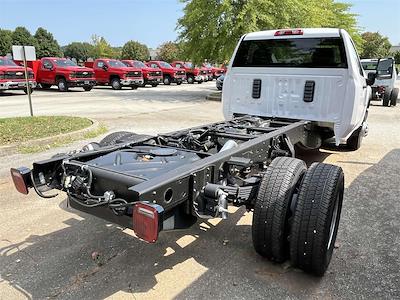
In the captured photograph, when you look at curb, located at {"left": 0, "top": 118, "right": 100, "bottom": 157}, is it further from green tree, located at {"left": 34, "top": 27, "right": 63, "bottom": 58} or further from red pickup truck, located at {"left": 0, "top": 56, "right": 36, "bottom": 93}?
green tree, located at {"left": 34, "top": 27, "right": 63, "bottom": 58}

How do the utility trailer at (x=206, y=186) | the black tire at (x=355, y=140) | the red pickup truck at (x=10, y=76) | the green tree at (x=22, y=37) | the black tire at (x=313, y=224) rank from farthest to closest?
the green tree at (x=22, y=37) → the red pickup truck at (x=10, y=76) → the black tire at (x=355, y=140) → the black tire at (x=313, y=224) → the utility trailer at (x=206, y=186)

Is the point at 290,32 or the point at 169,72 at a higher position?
the point at 290,32

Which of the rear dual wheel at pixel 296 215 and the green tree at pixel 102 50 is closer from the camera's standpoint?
the rear dual wheel at pixel 296 215

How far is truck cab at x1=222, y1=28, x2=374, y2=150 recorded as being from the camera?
533 centimetres

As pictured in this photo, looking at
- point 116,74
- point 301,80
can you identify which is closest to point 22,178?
point 301,80

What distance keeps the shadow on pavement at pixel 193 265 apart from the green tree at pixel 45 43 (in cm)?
7729

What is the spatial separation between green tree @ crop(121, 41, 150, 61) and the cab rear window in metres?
69.3

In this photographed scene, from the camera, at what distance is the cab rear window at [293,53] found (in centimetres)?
548

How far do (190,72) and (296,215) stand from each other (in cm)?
3089

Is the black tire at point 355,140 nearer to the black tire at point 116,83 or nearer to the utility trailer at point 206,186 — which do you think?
the utility trailer at point 206,186

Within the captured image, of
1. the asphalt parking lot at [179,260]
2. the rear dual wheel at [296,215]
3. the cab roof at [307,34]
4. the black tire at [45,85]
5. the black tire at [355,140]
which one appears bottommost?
the black tire at [45,85]

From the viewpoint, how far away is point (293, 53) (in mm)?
5812

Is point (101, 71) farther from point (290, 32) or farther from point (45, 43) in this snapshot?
point (45, 43)

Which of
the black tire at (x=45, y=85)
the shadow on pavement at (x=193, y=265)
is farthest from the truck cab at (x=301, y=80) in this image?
the black tire at (x=45, y=85)
